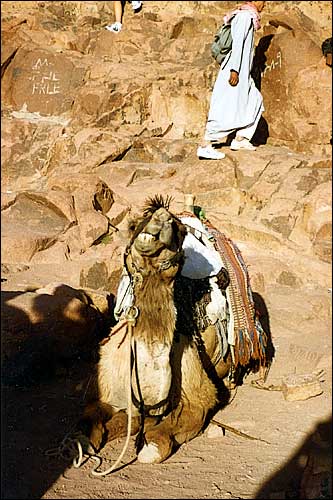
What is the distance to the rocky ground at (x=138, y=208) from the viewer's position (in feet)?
10.6

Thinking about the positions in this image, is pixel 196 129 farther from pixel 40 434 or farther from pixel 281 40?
pixel 40 434

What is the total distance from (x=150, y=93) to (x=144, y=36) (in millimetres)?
1664

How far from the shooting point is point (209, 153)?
7.94 m

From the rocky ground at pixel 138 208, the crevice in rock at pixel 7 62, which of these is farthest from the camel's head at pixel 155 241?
the crevice in rock at pixel 7 62

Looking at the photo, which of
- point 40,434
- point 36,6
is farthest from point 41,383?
point 36,6

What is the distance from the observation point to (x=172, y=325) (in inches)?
123

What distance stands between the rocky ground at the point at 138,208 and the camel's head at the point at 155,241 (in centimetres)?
109

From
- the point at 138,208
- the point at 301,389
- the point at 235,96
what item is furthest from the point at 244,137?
the point at 301,389

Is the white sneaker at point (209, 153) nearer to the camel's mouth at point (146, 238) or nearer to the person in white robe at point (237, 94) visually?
the person in white robe at point (237, 94)

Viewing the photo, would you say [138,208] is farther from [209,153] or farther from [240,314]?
[240,314]

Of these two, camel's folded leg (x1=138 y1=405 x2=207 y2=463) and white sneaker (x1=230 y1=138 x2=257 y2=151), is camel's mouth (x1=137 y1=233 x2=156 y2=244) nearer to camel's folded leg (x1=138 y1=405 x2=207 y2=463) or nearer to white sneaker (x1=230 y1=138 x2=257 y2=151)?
camel's folded leg (x1=138 y1=405 x2=207 y2=463)

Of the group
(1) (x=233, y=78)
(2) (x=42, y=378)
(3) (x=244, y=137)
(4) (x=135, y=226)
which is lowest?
(2) (x=42, y=378)

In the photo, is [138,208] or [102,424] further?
[138,208]

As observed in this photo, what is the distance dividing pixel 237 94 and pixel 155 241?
5.74 meters
